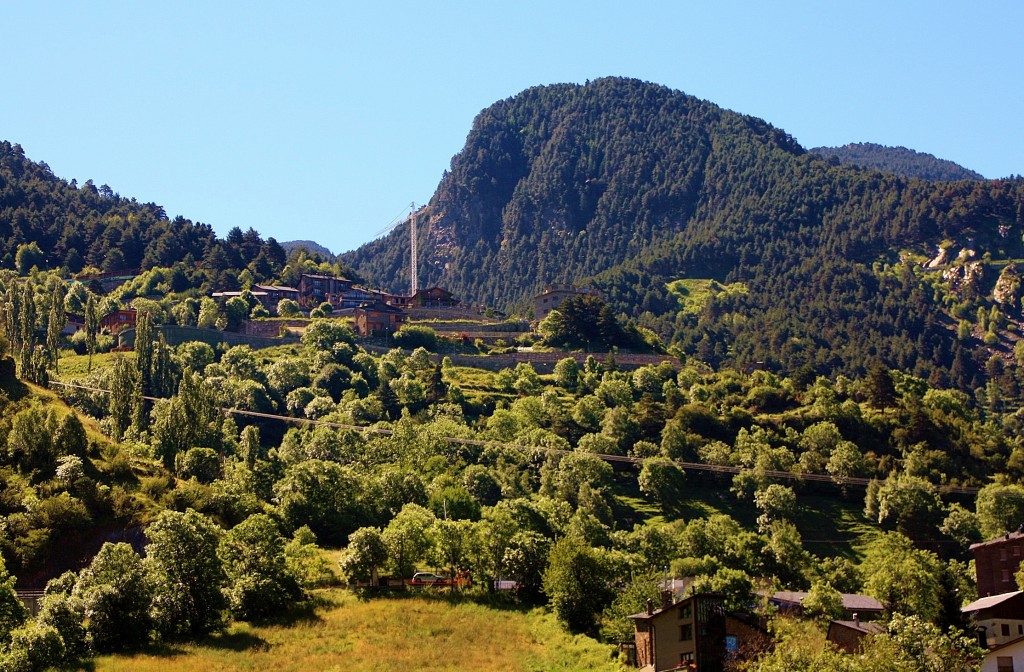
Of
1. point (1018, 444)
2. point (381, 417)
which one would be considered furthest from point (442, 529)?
point (1018, 444)

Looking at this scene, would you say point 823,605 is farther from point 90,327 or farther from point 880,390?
point 90,327

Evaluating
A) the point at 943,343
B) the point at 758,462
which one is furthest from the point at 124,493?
the point at 943,343

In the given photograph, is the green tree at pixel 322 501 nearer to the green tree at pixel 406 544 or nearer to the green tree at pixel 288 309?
the green tree at pixel 406 544

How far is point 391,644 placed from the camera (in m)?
58.2

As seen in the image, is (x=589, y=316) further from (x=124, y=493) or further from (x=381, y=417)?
(x=124, y=493)

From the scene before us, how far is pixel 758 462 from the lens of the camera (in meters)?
95.9

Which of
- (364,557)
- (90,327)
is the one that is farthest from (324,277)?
(364,557)

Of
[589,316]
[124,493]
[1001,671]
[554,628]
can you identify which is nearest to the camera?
[1001,671]

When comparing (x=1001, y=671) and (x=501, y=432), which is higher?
(x=501, y=432)

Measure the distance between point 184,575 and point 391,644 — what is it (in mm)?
9877

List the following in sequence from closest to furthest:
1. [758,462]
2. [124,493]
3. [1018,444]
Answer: [124,493] < [758,462] < [1018,444]

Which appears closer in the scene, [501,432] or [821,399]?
[501,432]

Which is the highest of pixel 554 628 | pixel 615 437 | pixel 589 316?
pixel 589 316

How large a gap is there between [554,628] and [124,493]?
23699 mm
